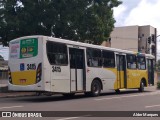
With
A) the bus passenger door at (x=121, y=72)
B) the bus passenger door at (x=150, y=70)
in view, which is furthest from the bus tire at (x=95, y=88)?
the bus passenger door at (x=150, y=70)

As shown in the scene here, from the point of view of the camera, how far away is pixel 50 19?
27.6 meters

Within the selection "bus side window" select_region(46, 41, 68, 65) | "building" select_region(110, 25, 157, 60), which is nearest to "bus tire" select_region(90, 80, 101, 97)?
"bus side window" select_region(46, 41, 68, 65)

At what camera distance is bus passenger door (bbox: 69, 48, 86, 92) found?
19712 millimetres

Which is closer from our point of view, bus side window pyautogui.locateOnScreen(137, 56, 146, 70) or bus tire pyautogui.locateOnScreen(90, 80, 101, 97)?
bus tire pyautogui.locateOnScreen(90, 80, 101, 97)

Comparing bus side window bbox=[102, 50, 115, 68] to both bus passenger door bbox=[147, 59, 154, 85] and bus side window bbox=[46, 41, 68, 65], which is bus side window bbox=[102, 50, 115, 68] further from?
bus passenger door bbox=[147, 59, 154, 85]

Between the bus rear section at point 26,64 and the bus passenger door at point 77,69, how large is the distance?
89.5 inches

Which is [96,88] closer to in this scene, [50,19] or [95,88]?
[95,88]

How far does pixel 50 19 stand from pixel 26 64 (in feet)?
31.9

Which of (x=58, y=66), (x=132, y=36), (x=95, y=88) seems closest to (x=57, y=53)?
(x=58, y=66)

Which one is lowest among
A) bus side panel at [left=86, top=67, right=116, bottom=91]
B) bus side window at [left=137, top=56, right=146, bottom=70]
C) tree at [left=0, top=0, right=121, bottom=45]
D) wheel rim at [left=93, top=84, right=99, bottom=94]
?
wheel rim at [left=93, top=84, right=99, bottom=94]

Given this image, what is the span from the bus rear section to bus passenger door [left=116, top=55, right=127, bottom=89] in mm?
7855

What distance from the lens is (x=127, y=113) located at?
43.9 feet

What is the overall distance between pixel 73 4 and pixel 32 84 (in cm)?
1179

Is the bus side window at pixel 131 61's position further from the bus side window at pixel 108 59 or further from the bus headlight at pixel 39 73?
the bus headlight at pixel 39 73
